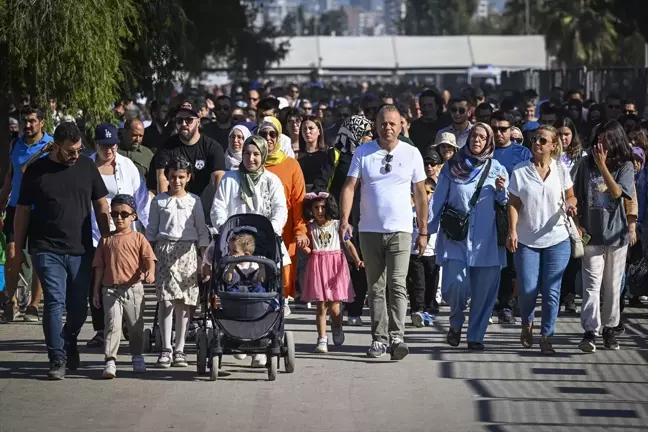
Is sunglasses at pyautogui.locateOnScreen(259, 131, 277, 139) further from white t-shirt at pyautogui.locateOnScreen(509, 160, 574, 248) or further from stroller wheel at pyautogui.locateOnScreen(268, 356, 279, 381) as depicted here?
stroller wheel at pyautogui.locateOnScreen(268, 356, 279, 381)

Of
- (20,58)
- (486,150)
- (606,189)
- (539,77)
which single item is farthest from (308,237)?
(539,77)

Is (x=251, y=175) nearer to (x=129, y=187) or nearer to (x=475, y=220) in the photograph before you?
(x=129, y=187)

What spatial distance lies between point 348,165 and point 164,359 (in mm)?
2929

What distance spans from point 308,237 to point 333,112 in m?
14.5

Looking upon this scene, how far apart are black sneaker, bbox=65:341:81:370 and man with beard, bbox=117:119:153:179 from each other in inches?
134

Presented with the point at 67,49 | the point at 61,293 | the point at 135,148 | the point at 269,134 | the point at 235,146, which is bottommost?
the point at 61,293

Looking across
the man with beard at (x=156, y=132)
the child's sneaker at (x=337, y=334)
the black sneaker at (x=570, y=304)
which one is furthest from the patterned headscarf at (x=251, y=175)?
the man with beard at (x=156, y=132)

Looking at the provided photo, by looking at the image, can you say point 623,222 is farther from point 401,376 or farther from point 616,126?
point 401,376

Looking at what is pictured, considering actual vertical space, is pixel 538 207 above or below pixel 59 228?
below

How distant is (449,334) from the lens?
1281 centimetres

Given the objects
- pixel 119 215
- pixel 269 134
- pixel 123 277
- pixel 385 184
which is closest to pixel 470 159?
pixel 385 184

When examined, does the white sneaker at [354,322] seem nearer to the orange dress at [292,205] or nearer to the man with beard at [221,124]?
the orange dress at [292,205]

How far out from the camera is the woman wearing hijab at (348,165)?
13.7 m

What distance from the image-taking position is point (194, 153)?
13.5 m
